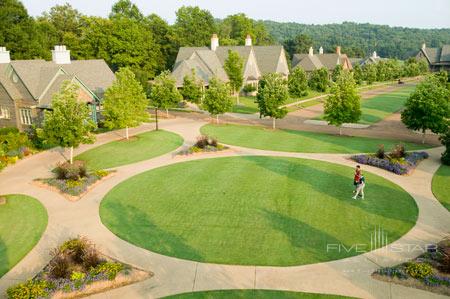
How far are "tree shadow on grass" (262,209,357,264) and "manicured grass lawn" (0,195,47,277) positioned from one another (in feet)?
35.3

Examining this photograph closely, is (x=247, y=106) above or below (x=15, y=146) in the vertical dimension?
above

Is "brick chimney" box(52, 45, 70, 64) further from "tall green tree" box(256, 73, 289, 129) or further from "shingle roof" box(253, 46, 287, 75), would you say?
"shingle roof" box(253, 46, 287, 75)

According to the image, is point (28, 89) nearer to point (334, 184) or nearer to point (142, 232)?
point (142, 232)

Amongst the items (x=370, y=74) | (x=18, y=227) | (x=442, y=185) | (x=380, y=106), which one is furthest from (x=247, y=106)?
(x=370, y=74)

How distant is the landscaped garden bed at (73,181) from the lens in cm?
2239

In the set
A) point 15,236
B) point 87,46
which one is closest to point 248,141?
point 15,236

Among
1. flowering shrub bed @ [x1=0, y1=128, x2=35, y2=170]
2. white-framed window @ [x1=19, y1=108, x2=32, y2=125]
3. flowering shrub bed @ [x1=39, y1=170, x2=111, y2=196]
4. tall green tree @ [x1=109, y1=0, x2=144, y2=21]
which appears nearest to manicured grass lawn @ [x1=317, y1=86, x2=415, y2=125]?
flowering shrub bed @ [x1=39, y1=170, x2=111, y2=196]

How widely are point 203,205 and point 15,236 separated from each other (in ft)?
28.9

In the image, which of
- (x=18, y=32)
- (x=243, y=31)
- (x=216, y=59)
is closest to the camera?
(x=18, y=32)

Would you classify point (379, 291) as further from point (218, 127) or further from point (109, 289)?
point (218, 127)

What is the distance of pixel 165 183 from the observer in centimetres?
→ 2389

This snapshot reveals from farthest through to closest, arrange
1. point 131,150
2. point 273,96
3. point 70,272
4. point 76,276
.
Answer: point 273,96 < point 131,150 < point 70,272 < point 76,276

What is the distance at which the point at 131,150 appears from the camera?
3169cm

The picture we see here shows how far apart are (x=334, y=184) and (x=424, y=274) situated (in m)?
10.0
